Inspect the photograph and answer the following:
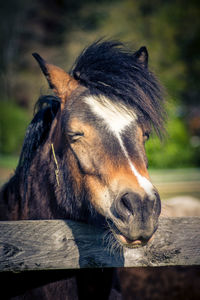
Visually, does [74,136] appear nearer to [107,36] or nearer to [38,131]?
[38,131]

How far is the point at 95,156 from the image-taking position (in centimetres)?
192

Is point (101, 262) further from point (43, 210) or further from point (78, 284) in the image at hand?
point (43, 210)

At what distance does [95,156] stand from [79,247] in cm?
61

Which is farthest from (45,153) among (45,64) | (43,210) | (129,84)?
(129,84)

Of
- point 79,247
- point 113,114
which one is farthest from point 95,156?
point 79,247

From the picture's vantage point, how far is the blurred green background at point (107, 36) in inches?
805

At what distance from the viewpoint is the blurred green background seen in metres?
20.4

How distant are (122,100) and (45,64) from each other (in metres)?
0.66

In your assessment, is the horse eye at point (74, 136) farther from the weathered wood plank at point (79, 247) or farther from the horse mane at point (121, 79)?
the weathered wood plank at point (79, 247)

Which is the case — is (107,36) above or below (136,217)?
above

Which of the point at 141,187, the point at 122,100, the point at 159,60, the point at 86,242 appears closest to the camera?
the point at 141,187

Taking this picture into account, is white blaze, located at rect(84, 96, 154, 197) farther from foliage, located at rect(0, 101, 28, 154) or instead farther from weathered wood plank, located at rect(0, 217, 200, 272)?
foliage, located at rect(0, 101, 28, 154)

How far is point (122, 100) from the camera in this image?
2.08 m

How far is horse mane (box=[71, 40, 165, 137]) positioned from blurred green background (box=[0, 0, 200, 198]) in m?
13.2
